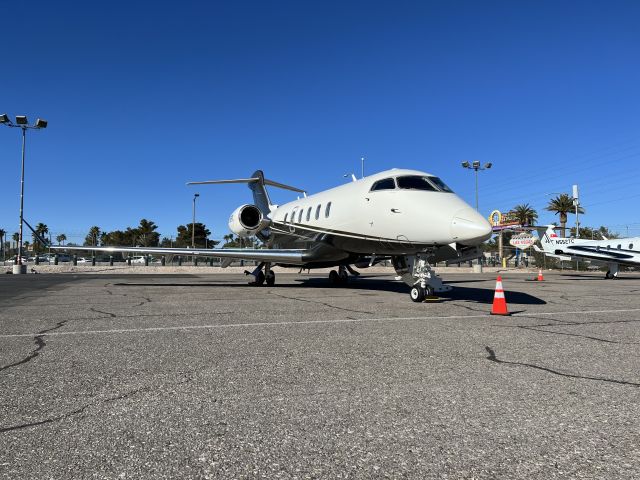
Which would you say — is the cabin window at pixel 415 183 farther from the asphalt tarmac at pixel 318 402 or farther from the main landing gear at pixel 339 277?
the main landing gear at pixel 339 277

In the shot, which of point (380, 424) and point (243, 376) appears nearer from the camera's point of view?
point (380, 424)

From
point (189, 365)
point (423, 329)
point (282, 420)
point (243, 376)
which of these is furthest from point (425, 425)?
point (423, 329)

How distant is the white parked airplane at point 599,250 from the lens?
26219 millimetres

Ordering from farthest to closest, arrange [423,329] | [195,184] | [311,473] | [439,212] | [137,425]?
[195,184] < [439,212] < [423,329] < [137,425] < [311,473]

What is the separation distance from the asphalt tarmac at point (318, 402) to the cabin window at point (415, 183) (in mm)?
4770

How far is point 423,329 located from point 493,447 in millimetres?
3840

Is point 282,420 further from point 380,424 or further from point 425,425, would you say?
point 425,425

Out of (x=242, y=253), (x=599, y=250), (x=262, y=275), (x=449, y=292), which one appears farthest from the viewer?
(x=599, y=250)

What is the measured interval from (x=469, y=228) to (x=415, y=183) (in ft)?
7.41

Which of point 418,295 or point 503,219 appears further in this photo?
point 503,219

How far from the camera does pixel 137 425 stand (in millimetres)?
2639

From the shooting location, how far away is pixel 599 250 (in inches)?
1065

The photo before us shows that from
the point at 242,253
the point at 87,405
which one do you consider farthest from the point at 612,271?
the point at 87,405

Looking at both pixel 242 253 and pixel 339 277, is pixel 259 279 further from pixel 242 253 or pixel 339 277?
pixel 339 277
